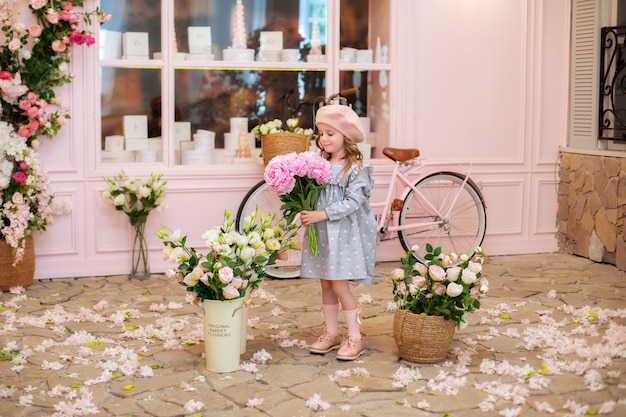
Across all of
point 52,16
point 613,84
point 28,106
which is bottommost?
point 28,106

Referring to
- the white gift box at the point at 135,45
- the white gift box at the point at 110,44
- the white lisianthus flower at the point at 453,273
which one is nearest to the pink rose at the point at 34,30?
the white gift box at the point at 110,44

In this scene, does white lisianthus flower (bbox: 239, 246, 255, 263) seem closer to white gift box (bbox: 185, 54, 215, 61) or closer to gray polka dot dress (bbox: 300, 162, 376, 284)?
gray polka dot dress (bbox: 300, 162, 376, 284)

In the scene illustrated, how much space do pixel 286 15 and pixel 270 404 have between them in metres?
3.99

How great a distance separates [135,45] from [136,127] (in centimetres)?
61

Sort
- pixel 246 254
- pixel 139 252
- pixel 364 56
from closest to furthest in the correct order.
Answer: pixel 246 254 → pixel 139 252 → pixel 364 56

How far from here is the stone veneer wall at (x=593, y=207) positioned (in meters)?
7.02

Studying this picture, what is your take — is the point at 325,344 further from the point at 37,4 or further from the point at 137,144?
the point at 37,4

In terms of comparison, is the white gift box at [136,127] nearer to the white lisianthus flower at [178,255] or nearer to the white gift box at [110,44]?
Result: the white gift box at [110,44]

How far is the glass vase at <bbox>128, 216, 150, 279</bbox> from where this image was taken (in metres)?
6.57

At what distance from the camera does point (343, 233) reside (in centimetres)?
461

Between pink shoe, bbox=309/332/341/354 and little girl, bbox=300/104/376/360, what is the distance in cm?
1

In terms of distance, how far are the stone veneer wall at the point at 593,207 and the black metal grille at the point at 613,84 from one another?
247 millimetres

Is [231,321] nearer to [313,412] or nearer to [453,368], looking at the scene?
[313,412]

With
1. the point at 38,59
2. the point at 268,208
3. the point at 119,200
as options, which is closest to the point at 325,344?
the point at 268,208
